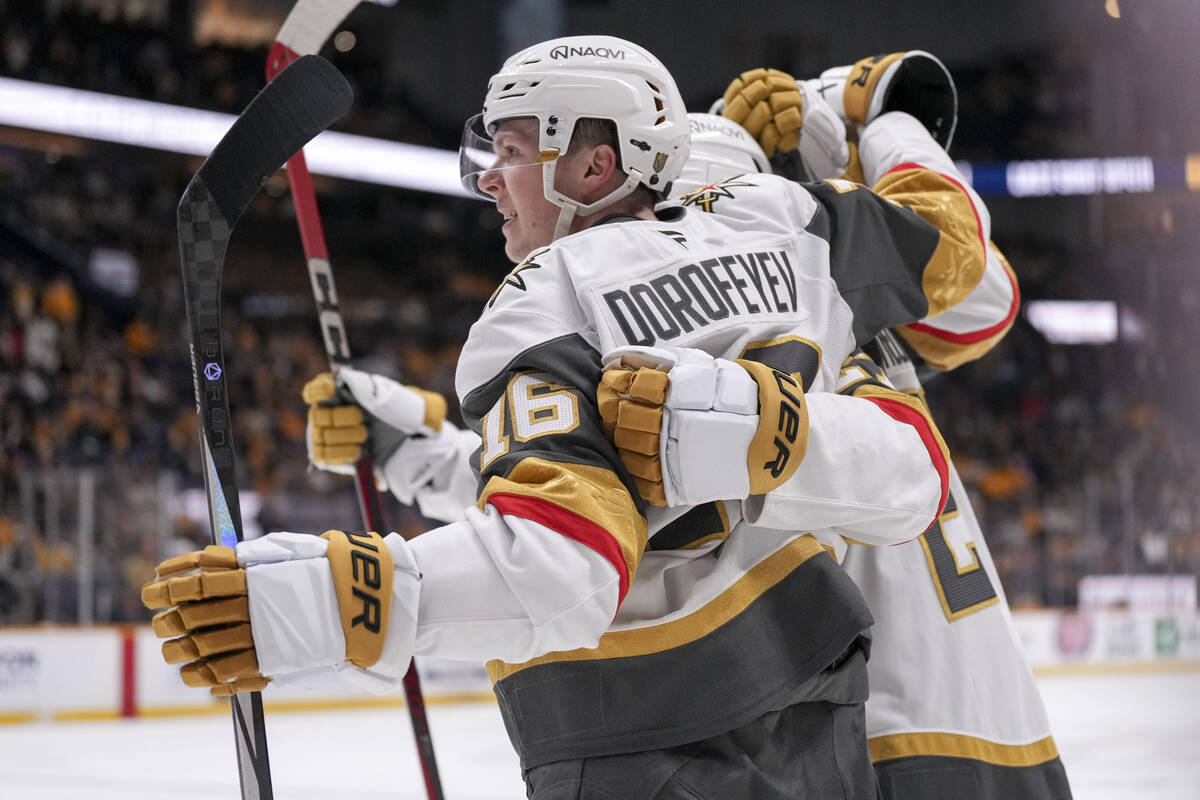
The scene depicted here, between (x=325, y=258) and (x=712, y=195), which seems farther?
(x=325, y=258)

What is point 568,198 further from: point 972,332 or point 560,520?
point 972,332

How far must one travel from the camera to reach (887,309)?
145cm

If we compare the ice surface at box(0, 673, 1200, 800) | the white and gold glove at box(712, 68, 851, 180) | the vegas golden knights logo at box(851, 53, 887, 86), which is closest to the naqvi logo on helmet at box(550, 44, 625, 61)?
the white and gold glove at box(712, 68, 851, 180)

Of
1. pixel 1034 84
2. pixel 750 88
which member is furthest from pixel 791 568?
pixel 1034 84

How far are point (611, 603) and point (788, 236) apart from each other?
520mm

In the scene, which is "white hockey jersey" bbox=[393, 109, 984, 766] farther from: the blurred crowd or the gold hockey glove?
the blurred crowd

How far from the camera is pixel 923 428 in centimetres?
132

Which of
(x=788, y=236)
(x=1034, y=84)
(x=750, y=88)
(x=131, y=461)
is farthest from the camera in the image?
(x=1034, y=84)

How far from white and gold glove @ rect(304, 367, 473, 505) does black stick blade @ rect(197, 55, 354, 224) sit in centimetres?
84

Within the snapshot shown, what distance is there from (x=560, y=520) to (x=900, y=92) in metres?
1.25

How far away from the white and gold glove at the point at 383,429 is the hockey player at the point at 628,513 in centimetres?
68

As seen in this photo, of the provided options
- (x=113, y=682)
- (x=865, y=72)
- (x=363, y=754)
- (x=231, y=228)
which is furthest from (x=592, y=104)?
(x=113, y=682)

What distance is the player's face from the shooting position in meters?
1.46

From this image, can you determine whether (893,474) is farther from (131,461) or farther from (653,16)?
(653,16)
